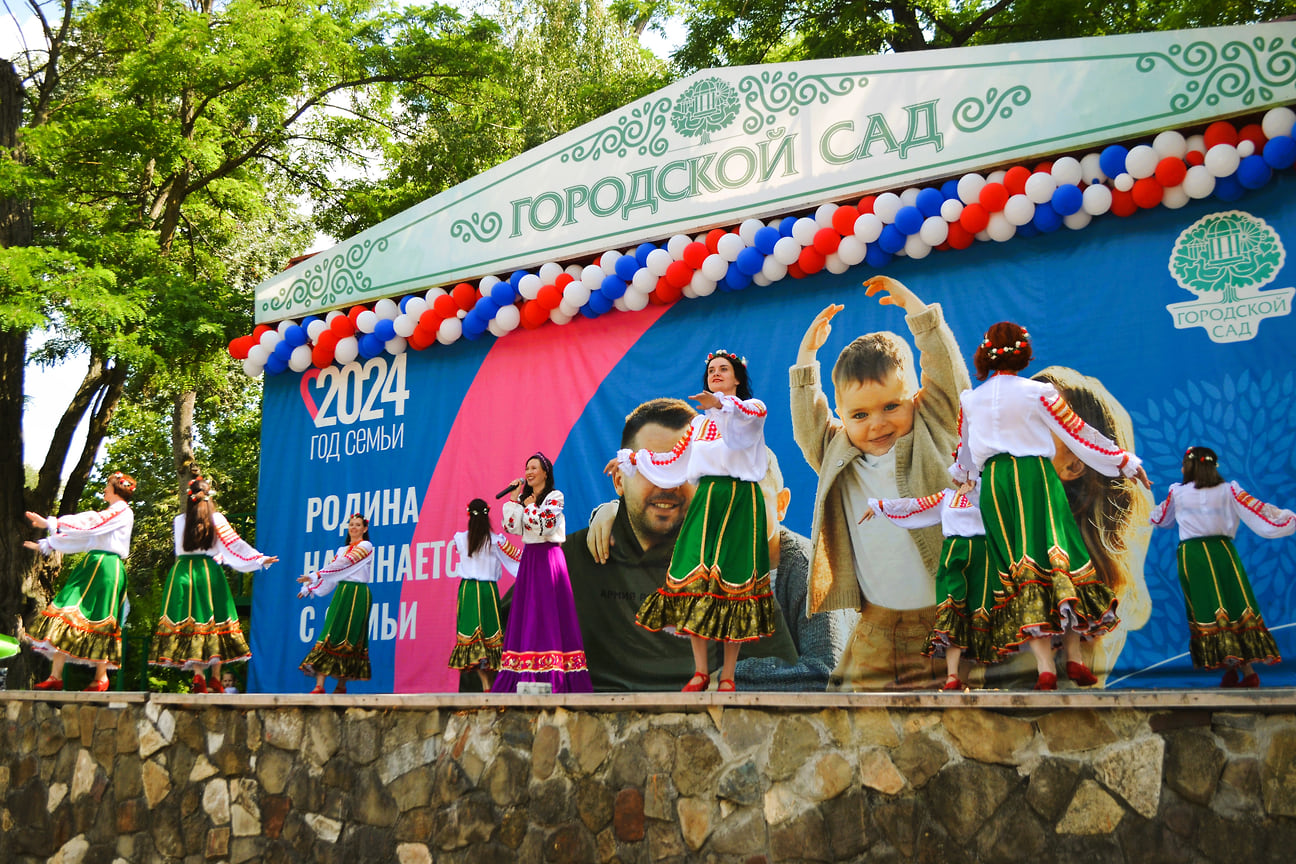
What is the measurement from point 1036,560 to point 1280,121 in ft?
9.25

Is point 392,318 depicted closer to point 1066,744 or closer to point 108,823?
point 108,823

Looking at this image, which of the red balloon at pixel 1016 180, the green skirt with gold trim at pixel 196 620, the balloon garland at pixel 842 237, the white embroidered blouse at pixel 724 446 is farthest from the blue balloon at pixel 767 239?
the green skirt with gold trim at pixel 196 620

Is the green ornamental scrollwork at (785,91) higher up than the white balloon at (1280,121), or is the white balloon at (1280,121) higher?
the green ornamental scrollwork at (785,91)

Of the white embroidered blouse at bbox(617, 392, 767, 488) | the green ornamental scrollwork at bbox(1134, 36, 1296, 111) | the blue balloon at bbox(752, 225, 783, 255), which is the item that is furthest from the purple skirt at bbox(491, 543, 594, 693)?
the green ornamental scrollwork at bbox(1134, 36, 1296, 111)

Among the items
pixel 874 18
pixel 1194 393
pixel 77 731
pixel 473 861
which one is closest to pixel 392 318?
pixel 77 731

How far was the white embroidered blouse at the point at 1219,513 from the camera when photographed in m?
5.25

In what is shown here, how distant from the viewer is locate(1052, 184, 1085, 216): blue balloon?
5.87m

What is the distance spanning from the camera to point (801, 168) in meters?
6.73

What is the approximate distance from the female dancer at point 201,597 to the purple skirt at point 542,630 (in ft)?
5.92

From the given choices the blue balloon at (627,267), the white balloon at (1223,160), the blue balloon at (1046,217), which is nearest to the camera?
the white balloon at (1223,160)

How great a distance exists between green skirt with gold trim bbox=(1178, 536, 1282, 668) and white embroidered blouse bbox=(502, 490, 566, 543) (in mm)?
3315

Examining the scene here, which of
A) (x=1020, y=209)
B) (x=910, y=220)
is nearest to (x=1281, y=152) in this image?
(x=1020, y=209)

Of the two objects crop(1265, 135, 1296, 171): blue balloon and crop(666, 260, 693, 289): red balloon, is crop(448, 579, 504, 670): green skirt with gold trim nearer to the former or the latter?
crop(666, 260, 693, 289): red balloon

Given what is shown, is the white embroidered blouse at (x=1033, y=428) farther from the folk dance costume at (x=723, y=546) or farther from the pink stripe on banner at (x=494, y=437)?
the pink stripe on banner at (x=494, y=437)
